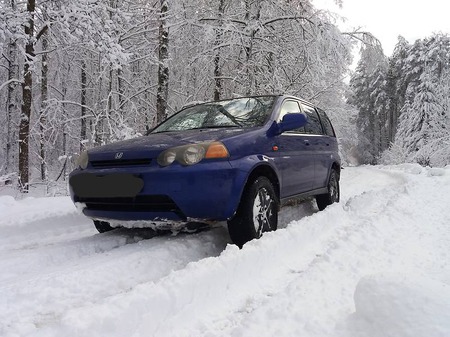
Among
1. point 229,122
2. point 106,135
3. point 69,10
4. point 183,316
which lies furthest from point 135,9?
point 183,316

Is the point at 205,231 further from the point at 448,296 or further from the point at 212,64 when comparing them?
the point at 212,64

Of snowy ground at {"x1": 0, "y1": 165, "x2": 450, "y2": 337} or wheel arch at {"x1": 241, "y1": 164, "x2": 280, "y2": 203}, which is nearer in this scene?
snowy ground at {"x1": 0, "y1": 165, "x2": 450, "y2": 337}

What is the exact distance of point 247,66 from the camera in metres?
10.7

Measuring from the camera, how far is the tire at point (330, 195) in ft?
18.3

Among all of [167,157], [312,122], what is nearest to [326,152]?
[312,122]

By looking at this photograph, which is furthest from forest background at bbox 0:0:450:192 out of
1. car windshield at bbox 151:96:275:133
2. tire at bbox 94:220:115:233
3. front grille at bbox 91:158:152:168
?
front grille at bbox 91:158:152:168

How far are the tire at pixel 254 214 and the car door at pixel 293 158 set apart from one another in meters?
0.40

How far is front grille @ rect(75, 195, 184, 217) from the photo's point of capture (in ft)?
10.1

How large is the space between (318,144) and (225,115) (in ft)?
5.70

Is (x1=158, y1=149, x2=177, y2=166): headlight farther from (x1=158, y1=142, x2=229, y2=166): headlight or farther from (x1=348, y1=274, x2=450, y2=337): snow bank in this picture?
(x1=348, y1=274, x2=450, y2=337): snow bank

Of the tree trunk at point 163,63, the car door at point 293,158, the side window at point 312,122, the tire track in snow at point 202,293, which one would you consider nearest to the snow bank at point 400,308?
the tire track in snow at point 202,293

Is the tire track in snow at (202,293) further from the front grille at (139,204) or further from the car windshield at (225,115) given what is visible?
the car windshield at (225,115)

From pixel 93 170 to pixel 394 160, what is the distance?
1091 inches

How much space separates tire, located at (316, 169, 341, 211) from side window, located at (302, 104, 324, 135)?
31.1 inches
